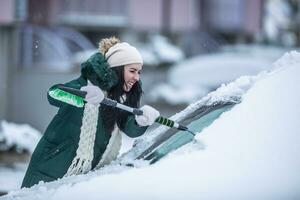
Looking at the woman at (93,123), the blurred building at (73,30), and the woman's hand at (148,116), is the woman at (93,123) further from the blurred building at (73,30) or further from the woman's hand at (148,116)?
the blurred building at (73,30)

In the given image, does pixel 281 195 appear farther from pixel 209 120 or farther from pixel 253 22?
pixel 253 22

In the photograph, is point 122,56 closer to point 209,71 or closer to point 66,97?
point 66,97

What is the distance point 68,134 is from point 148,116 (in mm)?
460

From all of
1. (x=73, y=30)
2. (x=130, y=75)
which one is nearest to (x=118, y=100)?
(x=130, y=75)

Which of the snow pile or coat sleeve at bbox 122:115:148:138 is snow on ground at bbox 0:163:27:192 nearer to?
the snow pile

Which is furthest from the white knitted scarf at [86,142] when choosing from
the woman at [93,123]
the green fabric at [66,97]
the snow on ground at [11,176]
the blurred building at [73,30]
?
the blurred building at [73,30]

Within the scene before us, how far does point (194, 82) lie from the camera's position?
1509 cm

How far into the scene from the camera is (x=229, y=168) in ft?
9.87

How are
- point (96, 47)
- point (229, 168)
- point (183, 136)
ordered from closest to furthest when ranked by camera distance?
point (229, 168) < point (183, 136) < point (96, 47)

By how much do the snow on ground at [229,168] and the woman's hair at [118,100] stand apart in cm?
47

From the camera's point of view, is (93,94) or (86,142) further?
(86,142)

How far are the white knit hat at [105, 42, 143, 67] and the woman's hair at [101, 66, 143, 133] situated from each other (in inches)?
1.2

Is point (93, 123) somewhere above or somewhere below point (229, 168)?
above

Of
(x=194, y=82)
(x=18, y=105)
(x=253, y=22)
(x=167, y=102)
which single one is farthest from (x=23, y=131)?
(x=253, y=22)
